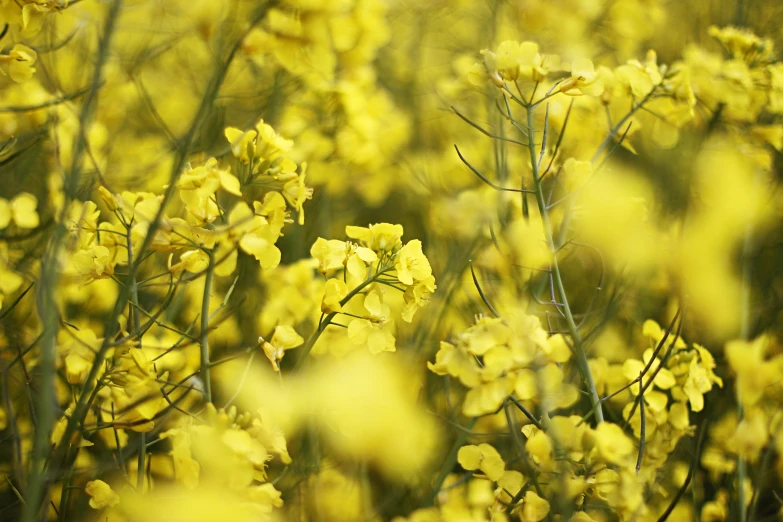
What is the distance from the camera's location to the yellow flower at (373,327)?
1.00m

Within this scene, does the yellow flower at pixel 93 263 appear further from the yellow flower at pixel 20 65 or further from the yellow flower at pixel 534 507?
the yellow flower at pixel 534 507

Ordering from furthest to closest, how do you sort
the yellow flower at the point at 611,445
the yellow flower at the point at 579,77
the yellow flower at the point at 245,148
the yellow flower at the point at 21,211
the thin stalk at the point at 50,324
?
the yellow flower at the point at 21,211 → the yellow flower at the point at 579,77 → the yellow flower at the point at 245,148 → the yellow flower at the point at 611,445 → the thin stalk at the point at 50,324

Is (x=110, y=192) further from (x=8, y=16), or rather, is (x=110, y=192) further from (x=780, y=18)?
(x=780, y=18)

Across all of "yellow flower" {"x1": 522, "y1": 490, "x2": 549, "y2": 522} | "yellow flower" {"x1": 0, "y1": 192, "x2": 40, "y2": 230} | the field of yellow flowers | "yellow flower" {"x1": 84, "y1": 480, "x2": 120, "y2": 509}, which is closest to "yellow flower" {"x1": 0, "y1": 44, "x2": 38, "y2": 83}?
the field of yellow flowers

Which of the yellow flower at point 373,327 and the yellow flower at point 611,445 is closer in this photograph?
the yellow flower at point 611,445

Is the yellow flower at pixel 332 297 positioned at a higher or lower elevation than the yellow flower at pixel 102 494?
higher

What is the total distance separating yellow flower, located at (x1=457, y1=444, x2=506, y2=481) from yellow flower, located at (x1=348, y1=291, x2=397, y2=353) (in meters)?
0.20

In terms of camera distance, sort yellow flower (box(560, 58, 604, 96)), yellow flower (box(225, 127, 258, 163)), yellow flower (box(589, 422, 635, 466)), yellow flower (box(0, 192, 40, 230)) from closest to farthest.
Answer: yellow flower (box(589, 422, 635, 466))
yellow flower (box(225, 127, 258, 163))
yellow flower (box(560, 58, 604, 96))
yellow flower (box(0, 192, 40, 230))

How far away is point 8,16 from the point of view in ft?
3.37

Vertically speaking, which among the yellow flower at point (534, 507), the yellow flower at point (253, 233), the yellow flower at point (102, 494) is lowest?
the yellow flower at point (102, 494)

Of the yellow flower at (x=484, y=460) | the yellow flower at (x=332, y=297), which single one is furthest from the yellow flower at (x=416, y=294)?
the yellow flower at (x=484, y=460)

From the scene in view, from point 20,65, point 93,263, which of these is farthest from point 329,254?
point 20,65

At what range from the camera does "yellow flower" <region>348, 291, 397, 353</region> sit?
1.00m

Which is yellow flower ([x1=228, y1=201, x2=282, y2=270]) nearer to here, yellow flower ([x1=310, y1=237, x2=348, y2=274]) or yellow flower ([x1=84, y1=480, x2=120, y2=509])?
yellow flower ([x1=310, y1=237, x2=348, y2=274])
